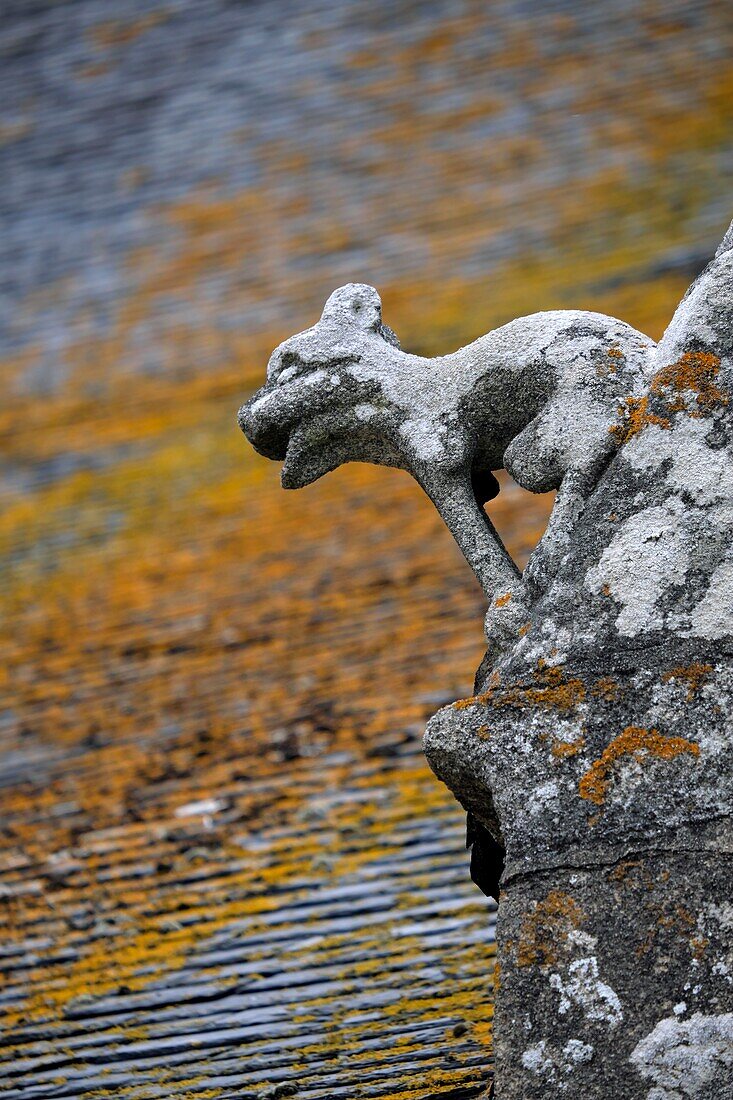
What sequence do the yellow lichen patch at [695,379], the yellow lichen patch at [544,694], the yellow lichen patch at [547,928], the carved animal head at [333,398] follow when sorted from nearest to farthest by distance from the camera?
the yellow lichen patch at [547,928] < the yellow lichen patch at [544,694] < the yellow lichen patch at [695,379] < the carved animal head at [333,398]

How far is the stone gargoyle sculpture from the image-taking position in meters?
3.01

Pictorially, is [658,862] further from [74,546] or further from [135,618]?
[74,546]

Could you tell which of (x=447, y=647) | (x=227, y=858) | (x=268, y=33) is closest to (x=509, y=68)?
(x=268, y=33)

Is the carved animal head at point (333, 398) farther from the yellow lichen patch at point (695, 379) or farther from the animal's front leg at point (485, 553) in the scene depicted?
the yellow lichen patch at point (695, 379)

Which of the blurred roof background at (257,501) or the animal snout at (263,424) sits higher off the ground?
the animal snout at (263,424)

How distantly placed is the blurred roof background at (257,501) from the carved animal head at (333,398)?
1699 millimetres

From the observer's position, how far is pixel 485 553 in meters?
3.13

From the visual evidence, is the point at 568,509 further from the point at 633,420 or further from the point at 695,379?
the point at 695,379

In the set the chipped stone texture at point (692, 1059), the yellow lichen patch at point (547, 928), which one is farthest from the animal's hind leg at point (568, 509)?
the chipped stone texture at point (692, 1059)

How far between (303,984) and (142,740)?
218 centimetres

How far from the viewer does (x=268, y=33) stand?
38.8 feet

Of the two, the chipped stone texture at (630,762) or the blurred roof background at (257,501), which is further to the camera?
the blurred roof background at (257,501)

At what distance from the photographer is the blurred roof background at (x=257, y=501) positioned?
200 inches

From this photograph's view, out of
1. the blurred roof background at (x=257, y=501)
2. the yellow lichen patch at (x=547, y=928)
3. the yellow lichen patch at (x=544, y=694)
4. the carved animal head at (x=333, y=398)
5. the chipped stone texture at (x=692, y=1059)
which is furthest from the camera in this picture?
the blurred roof background at (x=257, y=501)
